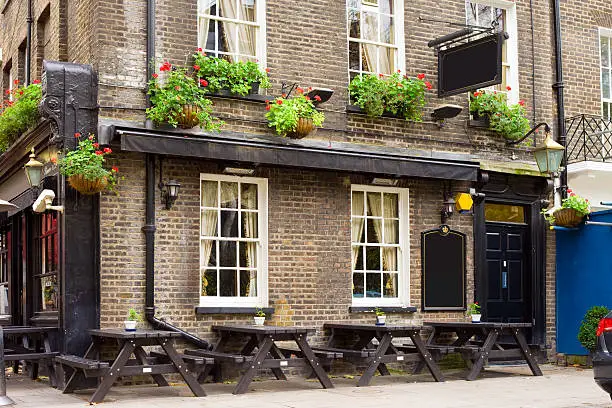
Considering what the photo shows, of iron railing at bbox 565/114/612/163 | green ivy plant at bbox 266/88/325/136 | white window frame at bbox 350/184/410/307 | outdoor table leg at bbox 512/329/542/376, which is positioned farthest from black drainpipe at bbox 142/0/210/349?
iron railing at bbox 565/114/612/163

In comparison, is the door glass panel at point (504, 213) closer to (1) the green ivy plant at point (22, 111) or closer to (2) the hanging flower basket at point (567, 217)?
(2) the hanging flower basket at point (567, 217)

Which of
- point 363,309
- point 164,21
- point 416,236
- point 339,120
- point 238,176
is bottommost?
point 363,309

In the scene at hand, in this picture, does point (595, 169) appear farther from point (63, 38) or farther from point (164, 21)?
point (63, 38)

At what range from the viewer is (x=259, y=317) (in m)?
12.1

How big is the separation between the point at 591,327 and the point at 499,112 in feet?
11.9

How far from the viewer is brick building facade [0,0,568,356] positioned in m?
11.8

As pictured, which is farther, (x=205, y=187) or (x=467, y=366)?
(x=467, y=366)

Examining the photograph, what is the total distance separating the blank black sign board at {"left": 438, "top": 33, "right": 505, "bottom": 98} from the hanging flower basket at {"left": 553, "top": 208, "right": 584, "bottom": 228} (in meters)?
2.75

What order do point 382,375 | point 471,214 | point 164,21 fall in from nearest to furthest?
point 164,21 < point 382,375 < point 471,214

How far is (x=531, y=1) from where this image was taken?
605 inches

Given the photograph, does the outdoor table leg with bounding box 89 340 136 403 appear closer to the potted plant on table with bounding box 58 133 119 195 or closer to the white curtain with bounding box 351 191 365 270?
the potted plant on table with bounding box 58 133 119 195

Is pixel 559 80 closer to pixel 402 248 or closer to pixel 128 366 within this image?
pixel 402 248

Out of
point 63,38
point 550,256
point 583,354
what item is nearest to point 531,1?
point 550,256

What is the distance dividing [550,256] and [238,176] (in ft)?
19.0
